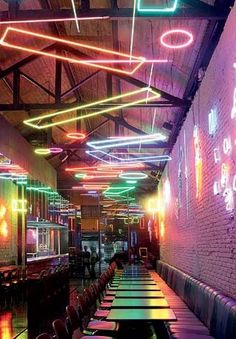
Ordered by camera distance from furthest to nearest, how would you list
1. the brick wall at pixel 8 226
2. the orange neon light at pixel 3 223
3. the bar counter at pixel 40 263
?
the bar counter at pixel 40 263
the brick wall at pixel 8 226
the orange neon light at pixel 3 223

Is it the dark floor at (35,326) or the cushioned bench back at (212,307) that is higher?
the cushioned bench back at (212,307)

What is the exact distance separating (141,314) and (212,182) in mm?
2153

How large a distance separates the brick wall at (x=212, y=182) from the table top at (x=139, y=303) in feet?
2.49

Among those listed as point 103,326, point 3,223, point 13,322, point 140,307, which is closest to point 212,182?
point 140,307

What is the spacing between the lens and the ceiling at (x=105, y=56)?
19.1 ft

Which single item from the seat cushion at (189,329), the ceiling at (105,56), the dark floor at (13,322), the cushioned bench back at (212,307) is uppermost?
the ceiling at (105,56)

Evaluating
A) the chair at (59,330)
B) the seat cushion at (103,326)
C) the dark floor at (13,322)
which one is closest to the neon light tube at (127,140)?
the dark floor at (13,322)

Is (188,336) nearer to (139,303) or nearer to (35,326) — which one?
(139,303)

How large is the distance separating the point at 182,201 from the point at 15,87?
396cm

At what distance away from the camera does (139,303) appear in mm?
6004

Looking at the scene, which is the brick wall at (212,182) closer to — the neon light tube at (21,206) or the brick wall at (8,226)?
the brick wall at (8,226)

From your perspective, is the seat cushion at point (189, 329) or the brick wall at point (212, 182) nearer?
the brick wall at point (212, 182)

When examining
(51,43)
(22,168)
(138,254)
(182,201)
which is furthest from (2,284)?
(138,254)

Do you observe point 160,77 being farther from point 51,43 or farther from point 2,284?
point 2,284
